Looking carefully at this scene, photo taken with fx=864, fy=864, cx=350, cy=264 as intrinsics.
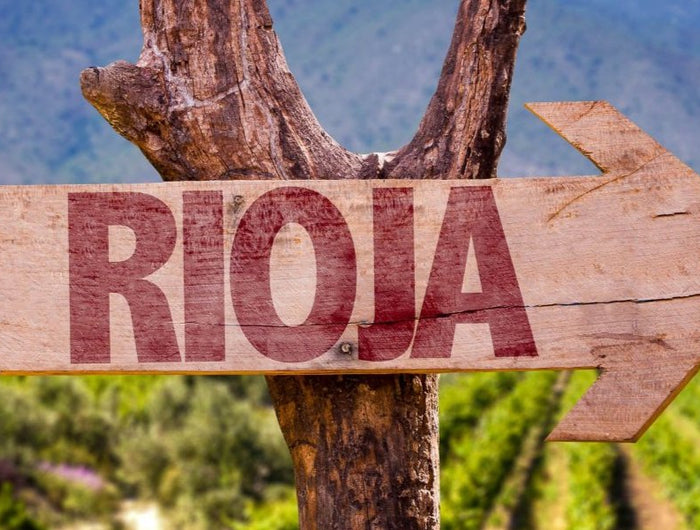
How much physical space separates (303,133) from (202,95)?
224 mm

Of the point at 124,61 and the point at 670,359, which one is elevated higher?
the point at 124,61

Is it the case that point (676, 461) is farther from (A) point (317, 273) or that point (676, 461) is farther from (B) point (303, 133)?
(A) point (317, 273)

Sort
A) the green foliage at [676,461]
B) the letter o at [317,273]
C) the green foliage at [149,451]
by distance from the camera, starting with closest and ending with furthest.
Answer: the letter o at [317,273] < the green foliage at [676,461] < the green foliage at [149,451]

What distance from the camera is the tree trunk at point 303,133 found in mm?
1698

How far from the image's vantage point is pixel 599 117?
1.70 metres

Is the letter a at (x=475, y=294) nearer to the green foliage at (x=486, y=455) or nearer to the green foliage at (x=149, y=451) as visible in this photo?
the green foliage at (x=486, y=455)

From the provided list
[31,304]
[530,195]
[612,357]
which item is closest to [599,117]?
[530,195]

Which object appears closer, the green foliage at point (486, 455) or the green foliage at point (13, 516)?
the green foliage at point (486, 455)

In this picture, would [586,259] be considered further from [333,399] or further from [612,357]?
[333,399]

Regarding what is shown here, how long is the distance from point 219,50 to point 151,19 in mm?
164

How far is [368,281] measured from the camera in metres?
1.62

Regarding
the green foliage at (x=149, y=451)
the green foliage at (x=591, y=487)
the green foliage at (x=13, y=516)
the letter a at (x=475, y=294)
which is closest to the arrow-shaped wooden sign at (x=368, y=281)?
the letter a at (x=475, y=294)

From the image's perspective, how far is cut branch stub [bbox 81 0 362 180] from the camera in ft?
5.77

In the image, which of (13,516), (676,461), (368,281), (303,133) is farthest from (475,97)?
(676,461)
